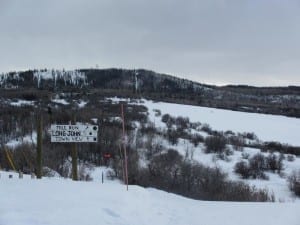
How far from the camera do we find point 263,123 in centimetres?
4219

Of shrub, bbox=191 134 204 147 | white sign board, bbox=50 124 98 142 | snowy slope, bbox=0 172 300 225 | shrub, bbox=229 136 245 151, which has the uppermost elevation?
white sign board, bbox=50 124 98 142

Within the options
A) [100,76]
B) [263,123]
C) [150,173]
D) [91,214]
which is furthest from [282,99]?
[91,214]

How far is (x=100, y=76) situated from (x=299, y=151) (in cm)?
10968

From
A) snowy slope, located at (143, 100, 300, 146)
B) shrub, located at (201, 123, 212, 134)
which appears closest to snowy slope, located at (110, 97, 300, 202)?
snowy slope, located at (143, 100, 300, 146)

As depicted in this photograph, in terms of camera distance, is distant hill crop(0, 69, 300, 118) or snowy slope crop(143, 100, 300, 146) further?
distant hill crop(0, 69, 300, 118)

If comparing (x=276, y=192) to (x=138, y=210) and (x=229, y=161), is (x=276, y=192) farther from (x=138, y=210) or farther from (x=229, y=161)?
(x=138, y=210)

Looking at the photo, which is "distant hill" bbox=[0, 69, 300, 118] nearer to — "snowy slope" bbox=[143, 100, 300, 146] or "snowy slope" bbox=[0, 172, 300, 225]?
"snowy slope" bbox=[143, 100, 300, 146]

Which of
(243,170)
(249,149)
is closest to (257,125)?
(249,149)

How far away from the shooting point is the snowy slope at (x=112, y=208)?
624cm

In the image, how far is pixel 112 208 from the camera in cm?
711

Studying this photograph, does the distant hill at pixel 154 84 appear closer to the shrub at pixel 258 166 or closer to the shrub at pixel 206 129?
the shrub at pixel 206 129

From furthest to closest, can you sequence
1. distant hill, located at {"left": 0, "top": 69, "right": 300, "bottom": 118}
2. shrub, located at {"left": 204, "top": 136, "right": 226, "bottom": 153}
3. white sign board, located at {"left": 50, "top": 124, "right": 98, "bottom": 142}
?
distant hill, located at {"left": 0, "top": 69, "right": 300, "bottom": 118}, shrub, located at {"left": 204, "top": 136, "right": 226, "bottom": 153}, white sign board, located at {"left": 50, "top": 124, "right": 98, "bottom": 142}

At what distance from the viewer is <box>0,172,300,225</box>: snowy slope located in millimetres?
6242

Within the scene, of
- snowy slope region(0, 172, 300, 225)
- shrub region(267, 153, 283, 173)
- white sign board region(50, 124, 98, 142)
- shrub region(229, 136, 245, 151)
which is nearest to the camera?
snowy slope region(0, 172, 300, 225)
